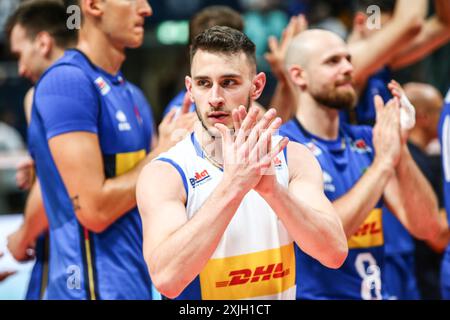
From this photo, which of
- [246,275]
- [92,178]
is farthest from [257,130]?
[92,178]

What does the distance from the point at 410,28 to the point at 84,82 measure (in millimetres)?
2181

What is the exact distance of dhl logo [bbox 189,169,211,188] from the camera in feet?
11.7

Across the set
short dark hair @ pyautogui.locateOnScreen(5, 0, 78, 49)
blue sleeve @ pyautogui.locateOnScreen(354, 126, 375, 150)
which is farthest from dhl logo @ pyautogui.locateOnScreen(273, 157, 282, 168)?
short dark hair @ pyautogui.locateOnScreen(5, 0, 78, 49)

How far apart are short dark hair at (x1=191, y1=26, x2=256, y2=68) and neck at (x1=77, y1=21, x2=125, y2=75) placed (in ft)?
3.62

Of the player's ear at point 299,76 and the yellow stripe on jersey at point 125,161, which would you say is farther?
the player's ear at point 299,76

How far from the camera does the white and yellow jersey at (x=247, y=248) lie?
3643mm

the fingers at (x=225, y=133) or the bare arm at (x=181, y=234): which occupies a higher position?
the fingers at (x=225, y=133)

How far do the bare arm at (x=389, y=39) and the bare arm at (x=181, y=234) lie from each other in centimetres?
256

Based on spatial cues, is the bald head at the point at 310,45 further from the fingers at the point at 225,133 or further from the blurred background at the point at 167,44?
the blurred background at the point at 167,44

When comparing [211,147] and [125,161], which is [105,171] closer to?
[125,161]

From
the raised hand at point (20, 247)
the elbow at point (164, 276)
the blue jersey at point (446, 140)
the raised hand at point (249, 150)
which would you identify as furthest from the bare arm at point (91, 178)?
the blue jersey at point (446, 140)

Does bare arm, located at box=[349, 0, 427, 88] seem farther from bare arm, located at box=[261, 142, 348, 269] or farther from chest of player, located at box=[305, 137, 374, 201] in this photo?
bare arm, located at box=[261, 142, 348, 269]

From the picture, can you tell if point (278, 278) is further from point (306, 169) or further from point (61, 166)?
point (61, 166)
